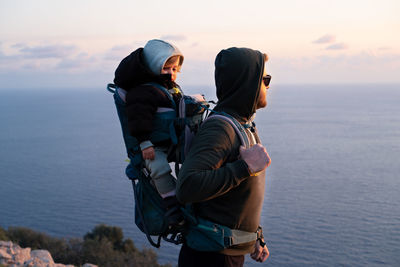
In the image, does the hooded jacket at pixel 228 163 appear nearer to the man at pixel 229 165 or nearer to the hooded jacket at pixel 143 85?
the man at pixel 229 165

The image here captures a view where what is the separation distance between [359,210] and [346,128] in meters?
46.2

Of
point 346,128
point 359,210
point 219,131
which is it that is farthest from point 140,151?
point 346,128

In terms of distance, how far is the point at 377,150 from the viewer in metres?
68.1

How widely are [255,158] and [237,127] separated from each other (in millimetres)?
191

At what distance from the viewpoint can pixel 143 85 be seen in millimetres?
2465

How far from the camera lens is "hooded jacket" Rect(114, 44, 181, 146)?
7.71ft

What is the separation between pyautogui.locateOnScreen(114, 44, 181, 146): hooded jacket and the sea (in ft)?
96.4

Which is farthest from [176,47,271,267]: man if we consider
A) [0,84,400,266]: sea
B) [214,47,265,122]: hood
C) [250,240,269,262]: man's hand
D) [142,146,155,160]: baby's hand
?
[0,84,400,266]: sea

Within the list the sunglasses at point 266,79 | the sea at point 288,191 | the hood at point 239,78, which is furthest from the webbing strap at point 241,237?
the sea at point 288,191

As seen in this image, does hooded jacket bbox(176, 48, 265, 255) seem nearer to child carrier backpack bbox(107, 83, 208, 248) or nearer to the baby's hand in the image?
child carrier backpack bbox(107, 83, 208, 248)

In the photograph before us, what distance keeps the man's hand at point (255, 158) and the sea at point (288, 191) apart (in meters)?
29.8

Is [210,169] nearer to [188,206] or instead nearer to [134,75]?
[188,206]

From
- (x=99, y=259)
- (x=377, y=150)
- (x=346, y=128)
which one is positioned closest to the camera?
(x=99, y=259)

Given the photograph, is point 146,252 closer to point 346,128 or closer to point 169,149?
point 169,149
